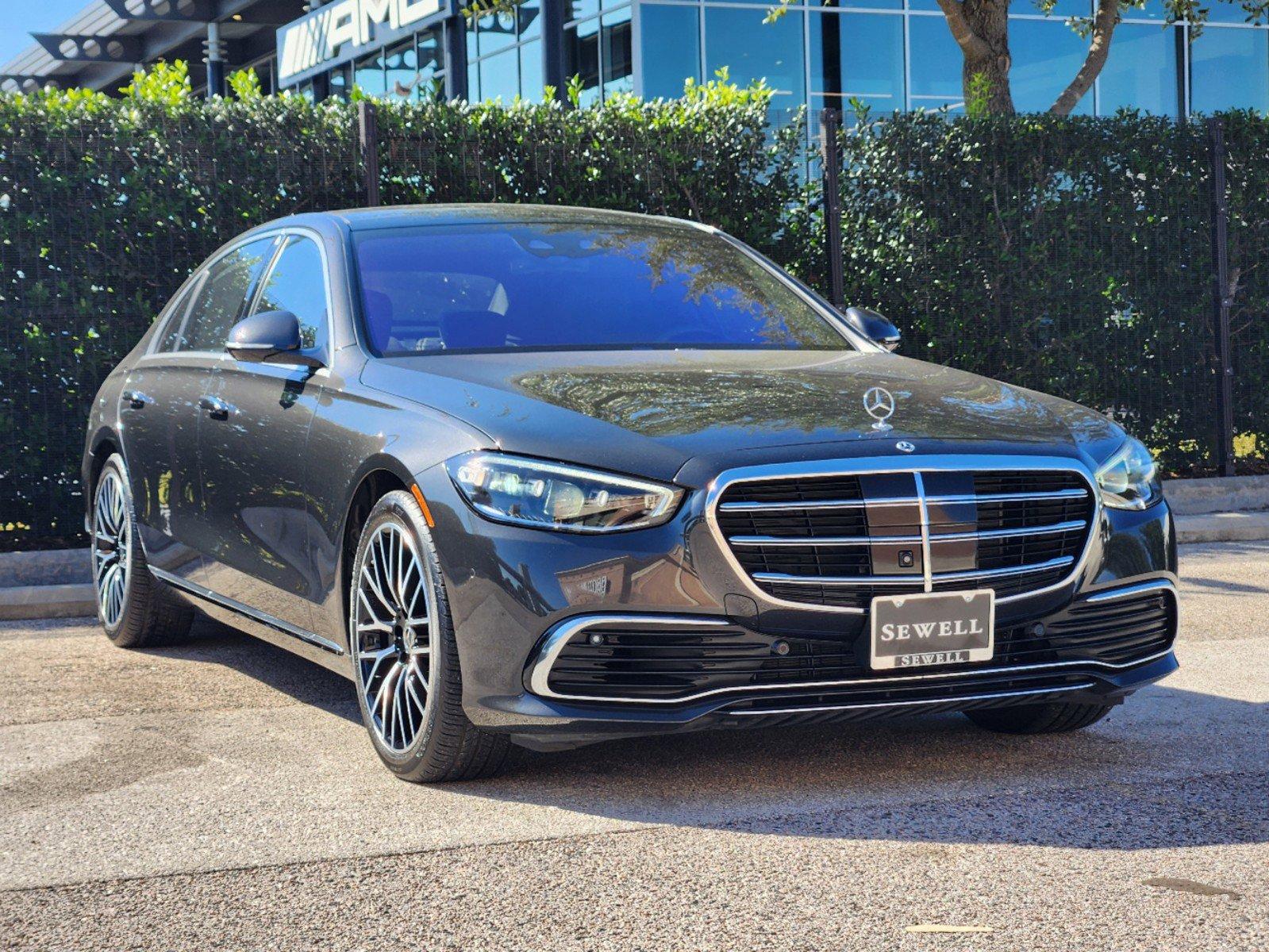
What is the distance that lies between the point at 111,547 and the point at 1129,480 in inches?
171

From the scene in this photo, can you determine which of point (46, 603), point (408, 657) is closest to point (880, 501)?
point (408, 657)

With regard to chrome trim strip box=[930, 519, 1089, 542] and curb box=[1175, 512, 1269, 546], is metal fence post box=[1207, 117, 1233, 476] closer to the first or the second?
curb box=[1175, 512, 1269, 546]

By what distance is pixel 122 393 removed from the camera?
23.5 ft

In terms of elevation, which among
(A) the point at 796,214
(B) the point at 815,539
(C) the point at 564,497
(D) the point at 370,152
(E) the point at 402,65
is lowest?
(B) the point at 815,539

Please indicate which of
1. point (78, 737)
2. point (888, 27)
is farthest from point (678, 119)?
point (888, 27)

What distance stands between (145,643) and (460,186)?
14.0 ft

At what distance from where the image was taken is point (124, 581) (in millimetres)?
7047

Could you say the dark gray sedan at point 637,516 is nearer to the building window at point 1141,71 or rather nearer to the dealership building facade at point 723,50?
the dealership building facade at point 723,50

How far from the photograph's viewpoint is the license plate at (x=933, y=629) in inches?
167

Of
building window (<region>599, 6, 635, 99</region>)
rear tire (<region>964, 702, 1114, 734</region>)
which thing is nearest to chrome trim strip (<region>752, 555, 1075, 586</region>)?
rear tire (<region>964, 702, 1114, 734</region>)

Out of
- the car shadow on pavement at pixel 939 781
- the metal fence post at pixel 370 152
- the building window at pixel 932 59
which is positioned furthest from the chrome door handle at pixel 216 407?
the building window at pixel 932 59

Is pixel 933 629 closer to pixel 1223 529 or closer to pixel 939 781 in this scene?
pixel 939 781

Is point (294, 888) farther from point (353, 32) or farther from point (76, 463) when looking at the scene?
point (353, 32)

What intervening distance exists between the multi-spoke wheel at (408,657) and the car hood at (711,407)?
375 mm
